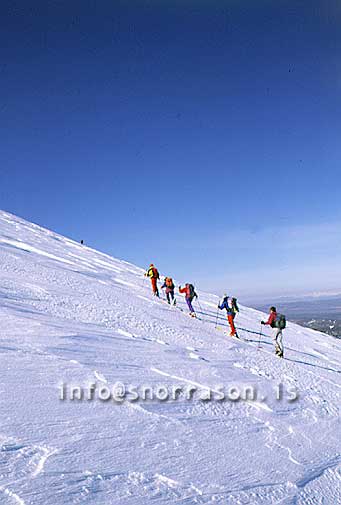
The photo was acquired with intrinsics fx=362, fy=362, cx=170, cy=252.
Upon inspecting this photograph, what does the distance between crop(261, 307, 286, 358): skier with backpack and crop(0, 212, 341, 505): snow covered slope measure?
1.17 meters

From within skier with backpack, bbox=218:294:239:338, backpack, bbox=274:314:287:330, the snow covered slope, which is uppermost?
skier with backpack, bbox=218:294:239:338

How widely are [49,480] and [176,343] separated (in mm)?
7527

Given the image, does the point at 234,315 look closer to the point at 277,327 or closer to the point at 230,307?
the point at 230,307

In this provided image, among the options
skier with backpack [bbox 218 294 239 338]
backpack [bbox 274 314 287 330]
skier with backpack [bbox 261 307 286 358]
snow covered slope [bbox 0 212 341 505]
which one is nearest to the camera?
snow covered slope [bbox 0 212 341 505]

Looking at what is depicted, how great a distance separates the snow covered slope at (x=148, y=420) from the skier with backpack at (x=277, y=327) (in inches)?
46.0

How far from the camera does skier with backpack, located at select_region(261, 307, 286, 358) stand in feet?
46.9

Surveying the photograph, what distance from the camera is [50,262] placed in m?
21.7

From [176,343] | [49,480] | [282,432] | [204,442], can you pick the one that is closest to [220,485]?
[204,442]

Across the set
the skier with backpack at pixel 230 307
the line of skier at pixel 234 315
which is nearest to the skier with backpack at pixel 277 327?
the line of skier at pixel 234 315

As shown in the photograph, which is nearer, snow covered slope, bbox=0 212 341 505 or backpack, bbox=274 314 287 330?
snow covered slope, bbox=0 212 341 505

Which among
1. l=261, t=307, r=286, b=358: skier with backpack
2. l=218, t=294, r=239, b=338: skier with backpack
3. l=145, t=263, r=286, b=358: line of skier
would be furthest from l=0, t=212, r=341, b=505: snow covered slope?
l=218, t=294, r=239, b=338: skier with backpack

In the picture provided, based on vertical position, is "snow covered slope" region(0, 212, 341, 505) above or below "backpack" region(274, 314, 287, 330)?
below

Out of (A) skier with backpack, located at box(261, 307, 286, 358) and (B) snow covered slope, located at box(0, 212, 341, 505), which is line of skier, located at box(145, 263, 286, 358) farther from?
(B) snow covered slope, located at box(0, 212, 341, 505)

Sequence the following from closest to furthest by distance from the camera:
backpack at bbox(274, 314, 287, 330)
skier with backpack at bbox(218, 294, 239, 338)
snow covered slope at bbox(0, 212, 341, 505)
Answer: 1. snow covered slope at bbox(0, 212, 341, 505)
2. backpack at bbox(274, 314, 287, 330)
3. skier with backpack at bbox(218, 294, 239, 338)
